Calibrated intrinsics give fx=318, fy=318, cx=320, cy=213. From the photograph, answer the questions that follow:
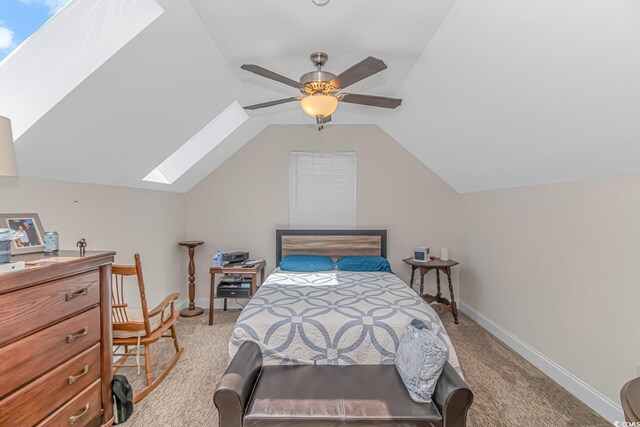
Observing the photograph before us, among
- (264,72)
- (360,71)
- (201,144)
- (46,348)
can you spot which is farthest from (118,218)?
(360,71)

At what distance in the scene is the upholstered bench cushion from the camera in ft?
5.43

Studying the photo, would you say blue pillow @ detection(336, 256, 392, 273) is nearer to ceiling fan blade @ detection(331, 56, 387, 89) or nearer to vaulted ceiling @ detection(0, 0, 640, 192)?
vaulted ceiling @ detection(0, 0, 640, 192)

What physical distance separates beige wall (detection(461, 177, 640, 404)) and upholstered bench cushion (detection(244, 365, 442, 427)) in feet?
4.89

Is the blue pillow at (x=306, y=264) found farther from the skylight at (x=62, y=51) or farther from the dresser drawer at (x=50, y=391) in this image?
the skylight at (x=62, y=51)

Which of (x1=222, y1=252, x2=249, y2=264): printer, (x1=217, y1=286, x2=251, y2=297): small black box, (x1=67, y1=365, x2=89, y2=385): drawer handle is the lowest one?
(x1=217, y1=286, x2=251, y2=297): small black box

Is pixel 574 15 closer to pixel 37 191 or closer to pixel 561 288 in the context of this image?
pixel 561 288

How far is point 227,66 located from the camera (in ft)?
8.84

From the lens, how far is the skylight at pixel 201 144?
3.86 m

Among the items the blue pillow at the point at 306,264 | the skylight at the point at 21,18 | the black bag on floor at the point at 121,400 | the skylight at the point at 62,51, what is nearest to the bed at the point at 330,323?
the black bag on floor at the point at 121,400

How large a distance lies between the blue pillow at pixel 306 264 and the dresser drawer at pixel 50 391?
2250 millimetres

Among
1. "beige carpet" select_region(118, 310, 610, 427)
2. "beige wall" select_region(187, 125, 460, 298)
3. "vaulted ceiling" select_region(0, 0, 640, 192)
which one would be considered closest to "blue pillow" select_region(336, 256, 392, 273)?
"beige wall" select_region(187, 125, 460, 298)

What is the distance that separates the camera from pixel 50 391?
4.97 feet

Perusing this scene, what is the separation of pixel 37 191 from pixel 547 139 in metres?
3.64

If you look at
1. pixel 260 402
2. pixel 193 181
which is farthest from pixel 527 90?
pixel 193 181
